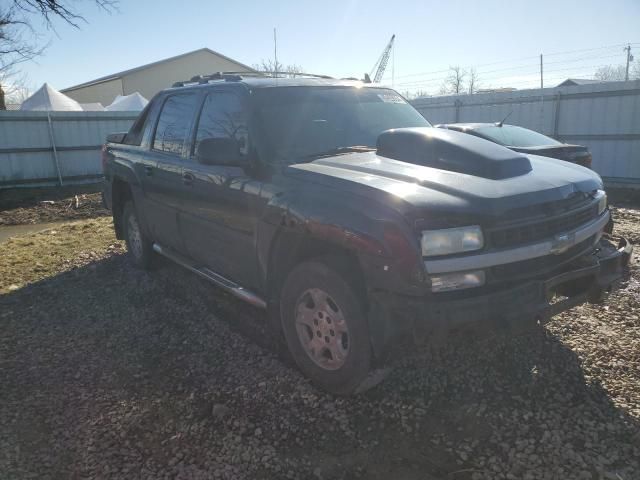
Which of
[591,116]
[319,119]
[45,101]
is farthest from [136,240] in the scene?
[45,101]

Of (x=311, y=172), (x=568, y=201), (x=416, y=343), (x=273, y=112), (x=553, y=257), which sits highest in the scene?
(x=273, y=112)

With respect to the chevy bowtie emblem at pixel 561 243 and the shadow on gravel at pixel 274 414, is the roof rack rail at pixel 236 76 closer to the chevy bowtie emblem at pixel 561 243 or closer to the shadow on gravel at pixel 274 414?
the shadow on gravel at pixel 274 414

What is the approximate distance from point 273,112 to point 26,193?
448 inches

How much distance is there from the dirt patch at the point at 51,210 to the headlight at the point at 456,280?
9612 millimetres

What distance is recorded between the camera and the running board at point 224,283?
12.1ft

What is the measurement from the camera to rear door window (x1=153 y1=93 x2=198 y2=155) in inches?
183

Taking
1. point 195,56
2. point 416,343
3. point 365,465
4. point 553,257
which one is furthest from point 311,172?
point 195,56

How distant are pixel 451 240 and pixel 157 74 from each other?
4977cm

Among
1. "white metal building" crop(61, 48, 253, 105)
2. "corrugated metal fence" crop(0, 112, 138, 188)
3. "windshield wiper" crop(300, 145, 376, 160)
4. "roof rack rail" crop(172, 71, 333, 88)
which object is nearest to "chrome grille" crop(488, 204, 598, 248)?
"windshield wiper" crop(300, 145, 376, 160)

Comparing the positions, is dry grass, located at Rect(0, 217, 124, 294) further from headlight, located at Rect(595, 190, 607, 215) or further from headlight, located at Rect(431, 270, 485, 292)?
headlight, located at Rect(595, 190, 607, 215)

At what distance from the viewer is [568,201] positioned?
3105mm

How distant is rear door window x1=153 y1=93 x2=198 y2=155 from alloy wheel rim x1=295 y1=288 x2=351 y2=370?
86.9 inches

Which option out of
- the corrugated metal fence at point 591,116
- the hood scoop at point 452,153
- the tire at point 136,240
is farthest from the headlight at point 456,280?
the corrugated metal fence at point 591,116

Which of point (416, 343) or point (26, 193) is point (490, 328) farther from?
point (26, 193)
